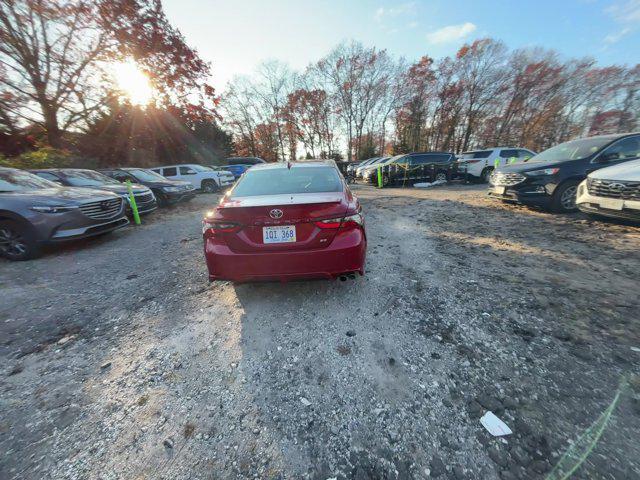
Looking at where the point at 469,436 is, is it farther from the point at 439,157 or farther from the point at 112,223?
the point at 439,157

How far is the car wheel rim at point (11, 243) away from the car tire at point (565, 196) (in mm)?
10489

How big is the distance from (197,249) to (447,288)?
4215mm

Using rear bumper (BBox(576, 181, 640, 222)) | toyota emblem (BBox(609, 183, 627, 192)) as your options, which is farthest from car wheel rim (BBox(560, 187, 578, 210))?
toyota emblem (BBox(609, 183, 627, 192))

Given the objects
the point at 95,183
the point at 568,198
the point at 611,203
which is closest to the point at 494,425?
the point at 611,203

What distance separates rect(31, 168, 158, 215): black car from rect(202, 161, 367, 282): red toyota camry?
6.07 meters

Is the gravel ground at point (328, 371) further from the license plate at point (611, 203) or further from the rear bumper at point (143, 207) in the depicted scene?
the rear bumper at point (143, 207)

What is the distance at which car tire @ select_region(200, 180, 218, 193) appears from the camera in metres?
13.8

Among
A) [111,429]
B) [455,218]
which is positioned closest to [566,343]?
[111,429]

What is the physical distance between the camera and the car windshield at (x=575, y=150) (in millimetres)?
5695

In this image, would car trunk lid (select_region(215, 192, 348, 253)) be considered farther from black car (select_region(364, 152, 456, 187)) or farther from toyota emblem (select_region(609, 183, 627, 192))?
black car (select_region(364, 152, 456, 187))

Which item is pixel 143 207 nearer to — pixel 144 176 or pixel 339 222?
pixel 144 176

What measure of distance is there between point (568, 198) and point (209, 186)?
14167mm

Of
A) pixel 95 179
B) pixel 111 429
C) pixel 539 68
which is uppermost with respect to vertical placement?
pixel 539 68

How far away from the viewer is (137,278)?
12.4 feet
